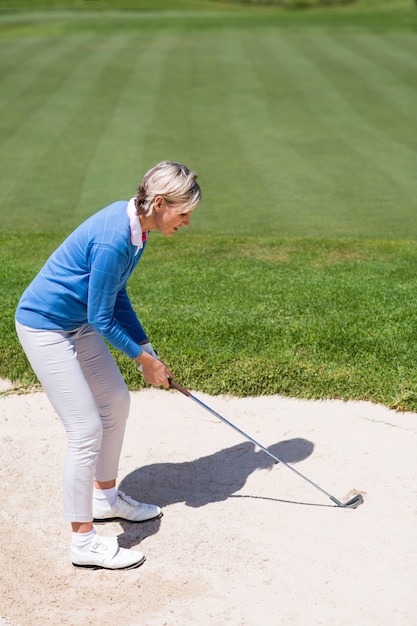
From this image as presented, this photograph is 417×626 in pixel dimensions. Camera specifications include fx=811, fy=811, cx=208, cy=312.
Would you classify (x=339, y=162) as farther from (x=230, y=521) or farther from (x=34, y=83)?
(x=230, y=521)

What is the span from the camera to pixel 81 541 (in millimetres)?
4723

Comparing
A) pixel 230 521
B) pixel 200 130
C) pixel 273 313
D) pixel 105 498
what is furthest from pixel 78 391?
pixel 200 130

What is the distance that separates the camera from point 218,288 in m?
8.57

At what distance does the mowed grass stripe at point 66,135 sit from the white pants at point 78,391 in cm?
667

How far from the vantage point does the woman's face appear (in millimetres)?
4332

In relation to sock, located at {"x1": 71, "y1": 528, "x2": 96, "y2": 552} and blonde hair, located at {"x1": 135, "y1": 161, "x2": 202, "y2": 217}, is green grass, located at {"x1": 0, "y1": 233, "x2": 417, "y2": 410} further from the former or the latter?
blonde hair, located at {"x1": 135, "y1": 161, "x2": 202, "y2": 217}

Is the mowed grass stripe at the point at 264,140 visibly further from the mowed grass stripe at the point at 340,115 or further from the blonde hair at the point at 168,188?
the blonde hair at the point at 168,188

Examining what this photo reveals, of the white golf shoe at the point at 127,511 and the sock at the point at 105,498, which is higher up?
the sock at the point at 105,498

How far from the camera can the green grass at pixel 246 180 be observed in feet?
23.6

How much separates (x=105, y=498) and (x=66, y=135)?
11894mm

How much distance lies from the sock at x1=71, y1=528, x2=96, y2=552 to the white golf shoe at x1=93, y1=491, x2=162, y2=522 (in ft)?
1.64

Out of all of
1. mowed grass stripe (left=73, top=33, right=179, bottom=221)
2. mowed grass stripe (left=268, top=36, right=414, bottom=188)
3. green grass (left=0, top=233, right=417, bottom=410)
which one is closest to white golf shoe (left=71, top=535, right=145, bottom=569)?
green grass (left=0, top=233, right=417, bottom=410)

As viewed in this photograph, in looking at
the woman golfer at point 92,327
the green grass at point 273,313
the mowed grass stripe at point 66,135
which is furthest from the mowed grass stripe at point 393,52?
the woman golfer at point 92,327

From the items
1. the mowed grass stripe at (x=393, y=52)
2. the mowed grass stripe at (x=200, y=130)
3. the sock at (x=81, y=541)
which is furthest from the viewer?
the mowed grass stripe at (x=393, y=52)
